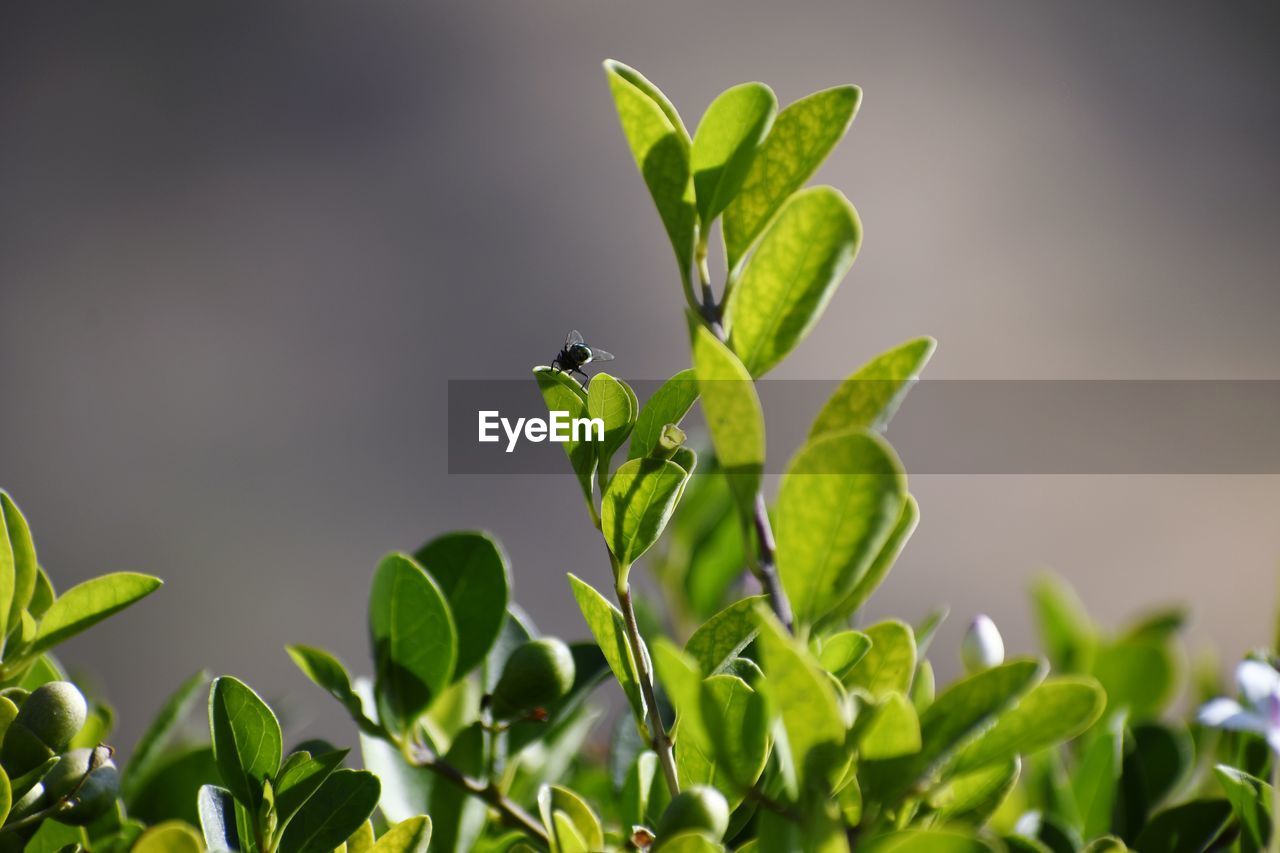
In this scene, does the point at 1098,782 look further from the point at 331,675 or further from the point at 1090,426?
the point at 1090,426

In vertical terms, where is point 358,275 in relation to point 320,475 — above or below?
above

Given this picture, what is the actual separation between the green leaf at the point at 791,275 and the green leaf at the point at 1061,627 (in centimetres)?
50

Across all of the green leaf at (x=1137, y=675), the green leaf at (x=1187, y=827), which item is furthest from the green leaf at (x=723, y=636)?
the green leaf at (x=1137, y=675)

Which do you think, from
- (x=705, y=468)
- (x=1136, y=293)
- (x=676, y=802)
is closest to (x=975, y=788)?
(x=676, y=802)

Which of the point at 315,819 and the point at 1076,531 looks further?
the point at 1076,531

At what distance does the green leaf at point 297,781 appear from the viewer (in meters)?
0.46

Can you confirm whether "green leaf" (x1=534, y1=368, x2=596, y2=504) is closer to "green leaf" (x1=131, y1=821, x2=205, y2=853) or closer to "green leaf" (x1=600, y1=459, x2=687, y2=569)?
"green leaf" (x1=600, y1=459, x2=687, y2=569)

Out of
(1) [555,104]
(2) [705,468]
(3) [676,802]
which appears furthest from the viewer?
(1) [555,104]

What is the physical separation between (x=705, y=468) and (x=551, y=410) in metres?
0.37

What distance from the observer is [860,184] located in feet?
16.8

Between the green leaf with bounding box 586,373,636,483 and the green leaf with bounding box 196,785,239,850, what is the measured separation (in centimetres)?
18

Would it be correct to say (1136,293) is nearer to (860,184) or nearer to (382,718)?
(860,184)

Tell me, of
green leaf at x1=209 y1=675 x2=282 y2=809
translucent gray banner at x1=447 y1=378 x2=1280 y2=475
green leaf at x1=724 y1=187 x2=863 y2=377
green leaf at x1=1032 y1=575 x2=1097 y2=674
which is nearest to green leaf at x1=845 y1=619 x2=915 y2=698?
green leaf at x1=724 y1=187 x2=863 y2=377

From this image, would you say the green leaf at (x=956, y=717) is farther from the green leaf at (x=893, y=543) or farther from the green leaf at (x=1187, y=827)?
the green leaf at (x=1187, y=827)
